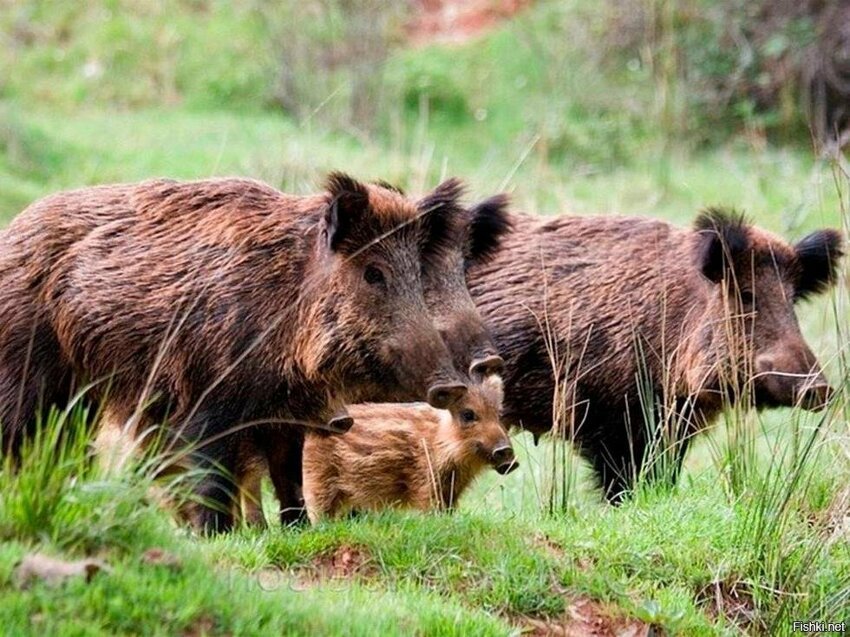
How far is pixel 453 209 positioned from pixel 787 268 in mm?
2839

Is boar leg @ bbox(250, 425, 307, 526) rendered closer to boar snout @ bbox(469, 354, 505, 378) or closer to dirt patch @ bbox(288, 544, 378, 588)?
dirt patch @ bbox(288, 544, 378, 588)

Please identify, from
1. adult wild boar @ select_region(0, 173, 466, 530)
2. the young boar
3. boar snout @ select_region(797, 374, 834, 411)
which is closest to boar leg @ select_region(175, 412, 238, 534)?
adult wild boar @ select_region(0, 173, 466, 530)

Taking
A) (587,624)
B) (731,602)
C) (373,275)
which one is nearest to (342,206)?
(373,275)

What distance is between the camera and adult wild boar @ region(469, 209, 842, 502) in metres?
9.27

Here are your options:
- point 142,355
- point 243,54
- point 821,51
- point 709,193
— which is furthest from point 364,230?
point 243,54

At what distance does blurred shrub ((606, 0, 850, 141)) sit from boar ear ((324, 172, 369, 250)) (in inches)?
563

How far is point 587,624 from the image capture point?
682 centimetres

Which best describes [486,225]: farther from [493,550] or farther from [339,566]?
[339,566]

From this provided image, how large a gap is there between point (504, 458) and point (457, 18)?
1839 cm

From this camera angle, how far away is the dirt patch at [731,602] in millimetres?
7281

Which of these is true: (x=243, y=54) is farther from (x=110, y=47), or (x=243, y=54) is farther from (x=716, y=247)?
(x=716, y=247)

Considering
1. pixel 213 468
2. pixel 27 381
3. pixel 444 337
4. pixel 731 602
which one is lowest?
pixel 731 602

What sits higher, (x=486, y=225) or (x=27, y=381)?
(x=486, y=225)

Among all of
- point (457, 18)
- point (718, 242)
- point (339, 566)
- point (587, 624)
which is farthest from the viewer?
point (457, 18)
